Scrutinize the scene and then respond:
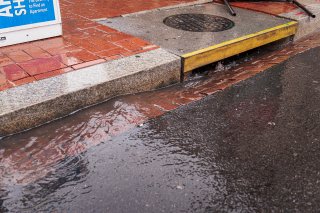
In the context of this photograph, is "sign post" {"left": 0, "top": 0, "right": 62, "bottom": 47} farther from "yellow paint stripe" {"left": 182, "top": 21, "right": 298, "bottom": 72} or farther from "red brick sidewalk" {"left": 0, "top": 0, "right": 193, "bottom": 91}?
"yellow paint stripe" {"left": 182, "top": 21, "right": 298, "bottom": 72}

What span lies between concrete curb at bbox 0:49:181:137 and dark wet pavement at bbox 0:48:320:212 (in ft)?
0.36

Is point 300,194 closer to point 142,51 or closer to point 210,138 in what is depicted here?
point 210,138

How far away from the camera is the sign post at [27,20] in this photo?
3918 millimetres

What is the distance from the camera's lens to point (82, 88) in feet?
10.7

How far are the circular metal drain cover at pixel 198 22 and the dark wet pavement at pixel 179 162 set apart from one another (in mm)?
1792

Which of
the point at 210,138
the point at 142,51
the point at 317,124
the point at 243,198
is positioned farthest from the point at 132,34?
the point at 243,198

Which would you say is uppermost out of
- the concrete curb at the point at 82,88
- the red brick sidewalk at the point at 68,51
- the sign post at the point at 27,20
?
the sign post at the point at 27,20

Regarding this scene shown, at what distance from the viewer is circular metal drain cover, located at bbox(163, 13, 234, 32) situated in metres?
5.12

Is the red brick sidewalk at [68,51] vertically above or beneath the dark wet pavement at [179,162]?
above

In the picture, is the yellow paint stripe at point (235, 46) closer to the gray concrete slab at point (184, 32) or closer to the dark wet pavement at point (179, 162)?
the gray concrete slab at point (184, 32)

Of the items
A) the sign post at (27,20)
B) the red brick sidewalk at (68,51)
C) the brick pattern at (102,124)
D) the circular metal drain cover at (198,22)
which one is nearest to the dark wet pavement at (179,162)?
the brick pattern at (102,124)

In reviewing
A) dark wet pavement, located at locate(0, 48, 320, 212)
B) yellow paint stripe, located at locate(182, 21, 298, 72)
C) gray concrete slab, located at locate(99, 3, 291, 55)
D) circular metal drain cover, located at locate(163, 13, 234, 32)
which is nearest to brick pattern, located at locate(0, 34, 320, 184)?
dark wet pavement, located at locate(0, 48, 320, 212)

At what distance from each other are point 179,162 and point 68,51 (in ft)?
7.00

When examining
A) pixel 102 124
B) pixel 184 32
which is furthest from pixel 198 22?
pixel 102 124
